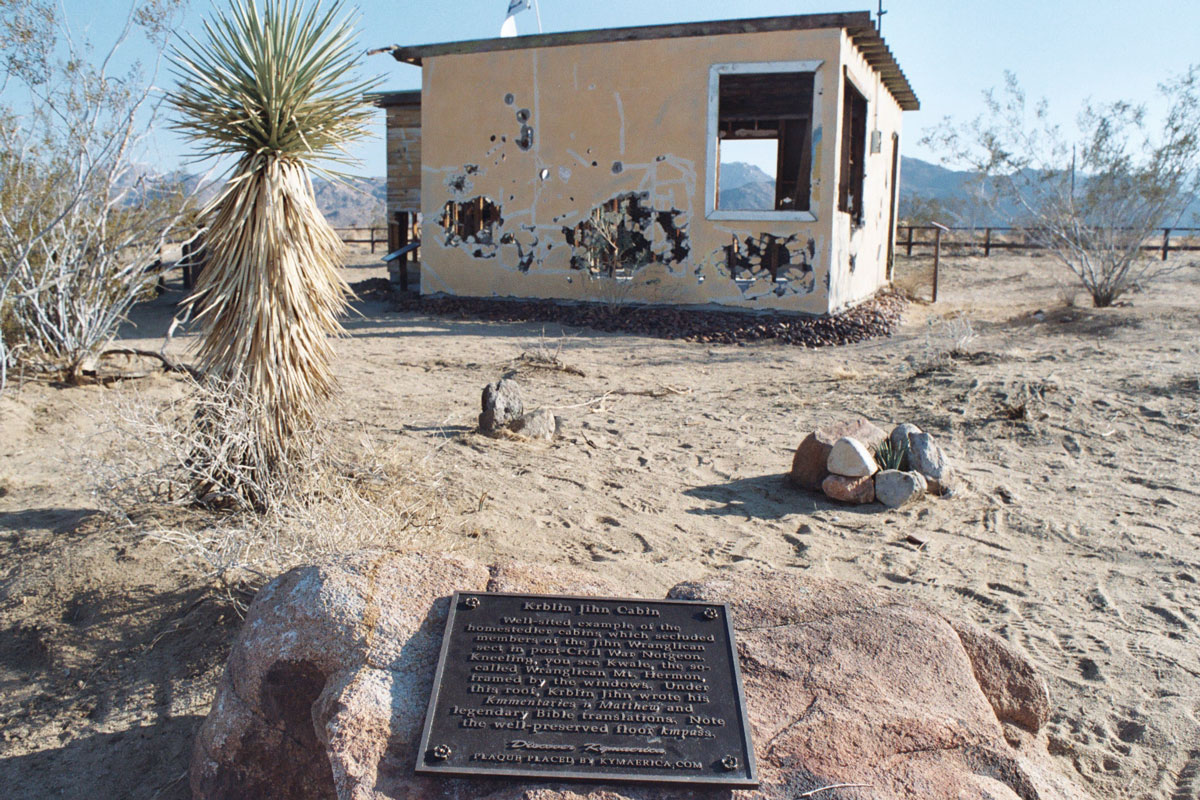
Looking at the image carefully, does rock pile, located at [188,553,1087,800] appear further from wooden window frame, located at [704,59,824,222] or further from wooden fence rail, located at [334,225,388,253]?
wooden fence rail, located at [334,225,388,253]

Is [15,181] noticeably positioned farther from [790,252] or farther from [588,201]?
[790,252]

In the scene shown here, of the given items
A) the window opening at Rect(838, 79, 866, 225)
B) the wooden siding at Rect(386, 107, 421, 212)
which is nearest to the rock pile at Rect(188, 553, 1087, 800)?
the window opening at Rect(838, 79, 866, 225)

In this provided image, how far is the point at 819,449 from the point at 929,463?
27.1 inches

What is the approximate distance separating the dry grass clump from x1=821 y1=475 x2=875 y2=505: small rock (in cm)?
241

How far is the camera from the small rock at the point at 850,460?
17.5 feet

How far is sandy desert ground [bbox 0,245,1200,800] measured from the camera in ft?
10.7

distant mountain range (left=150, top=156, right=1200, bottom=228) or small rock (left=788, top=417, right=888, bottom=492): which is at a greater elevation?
distant mountain range (left=150, top=156, right=1200, bottom=228)

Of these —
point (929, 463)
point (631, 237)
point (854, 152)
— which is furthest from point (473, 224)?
point (929, 463)

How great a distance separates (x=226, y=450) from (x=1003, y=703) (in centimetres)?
355

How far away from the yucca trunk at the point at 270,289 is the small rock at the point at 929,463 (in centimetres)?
360

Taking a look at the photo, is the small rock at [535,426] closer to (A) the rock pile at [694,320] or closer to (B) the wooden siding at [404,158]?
(A) the rock pile at [694,320]

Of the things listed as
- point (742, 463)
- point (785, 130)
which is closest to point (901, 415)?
point (742, 463)

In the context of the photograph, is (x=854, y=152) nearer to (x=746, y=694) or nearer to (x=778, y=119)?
(x=778, y=119)

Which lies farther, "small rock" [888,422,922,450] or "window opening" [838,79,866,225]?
"window opening" [838,79,866,225]
